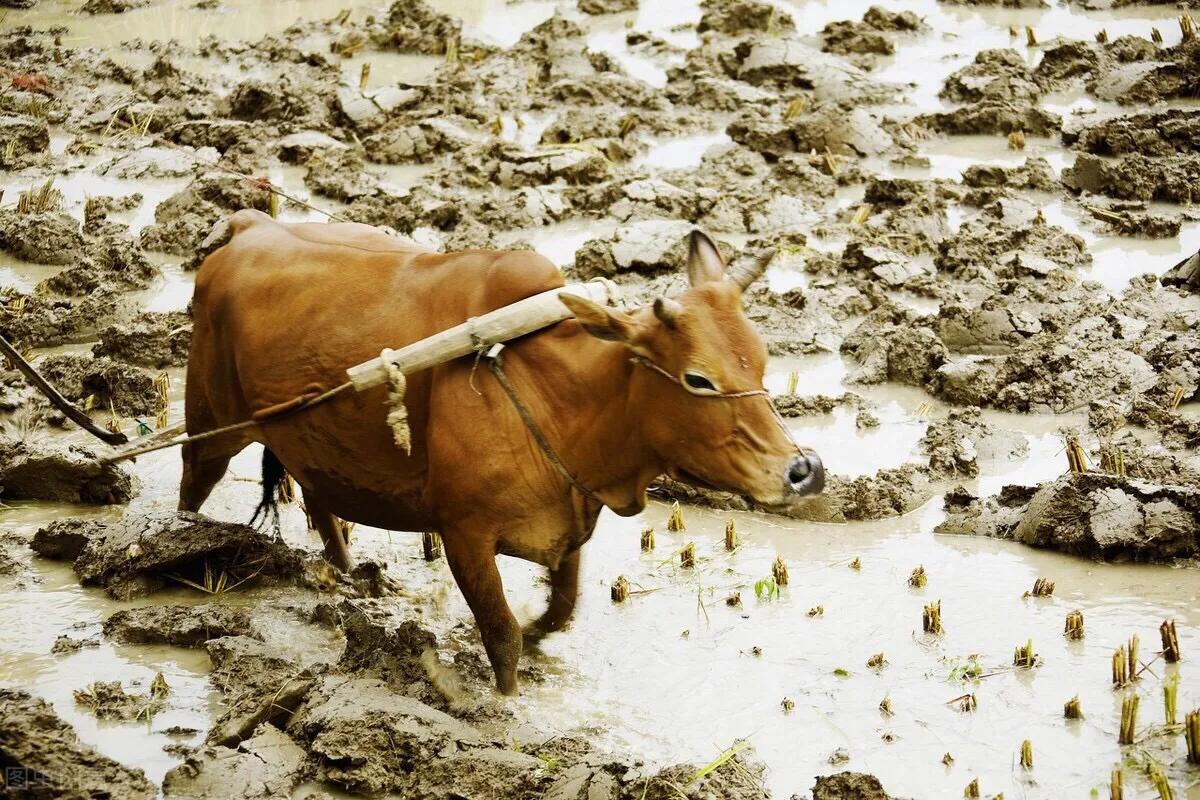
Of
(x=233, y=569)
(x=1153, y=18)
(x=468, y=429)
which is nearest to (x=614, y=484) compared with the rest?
(x=468, y=429)

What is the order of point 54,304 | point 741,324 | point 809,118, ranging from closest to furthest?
point 741,324, point 54,304, point 809,118

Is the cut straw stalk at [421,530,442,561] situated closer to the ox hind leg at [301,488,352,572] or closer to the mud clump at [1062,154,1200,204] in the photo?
the ox hind leg at [301,488,352,572]

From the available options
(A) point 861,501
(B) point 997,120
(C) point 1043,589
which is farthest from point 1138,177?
(C) point 1043,589

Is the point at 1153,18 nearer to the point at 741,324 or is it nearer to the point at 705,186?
the point at 705,186

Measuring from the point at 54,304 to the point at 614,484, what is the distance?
5536mm

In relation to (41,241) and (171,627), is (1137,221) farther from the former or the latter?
(41,241)

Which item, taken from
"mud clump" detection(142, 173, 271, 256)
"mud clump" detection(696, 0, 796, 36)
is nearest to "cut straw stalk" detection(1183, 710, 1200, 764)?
"mud clump" detection(142, 173, 271, 256)

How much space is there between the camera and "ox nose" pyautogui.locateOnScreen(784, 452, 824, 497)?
4.33 metres

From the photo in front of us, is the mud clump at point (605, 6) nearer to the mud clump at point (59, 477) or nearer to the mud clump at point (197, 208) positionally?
→ the mud clump at point (197, 208)

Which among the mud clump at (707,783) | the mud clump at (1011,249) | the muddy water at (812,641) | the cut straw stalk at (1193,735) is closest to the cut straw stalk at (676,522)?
the muddy water at (812,641)

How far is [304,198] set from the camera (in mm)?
10883

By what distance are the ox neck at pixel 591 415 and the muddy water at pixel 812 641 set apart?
96 centimetres

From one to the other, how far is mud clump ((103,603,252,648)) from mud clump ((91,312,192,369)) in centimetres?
296

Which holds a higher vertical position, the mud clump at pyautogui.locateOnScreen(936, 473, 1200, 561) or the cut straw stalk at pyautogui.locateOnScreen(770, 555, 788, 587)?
the mud clump at pyautogui.locateOnScreen(936, 473, 1200, 561)
